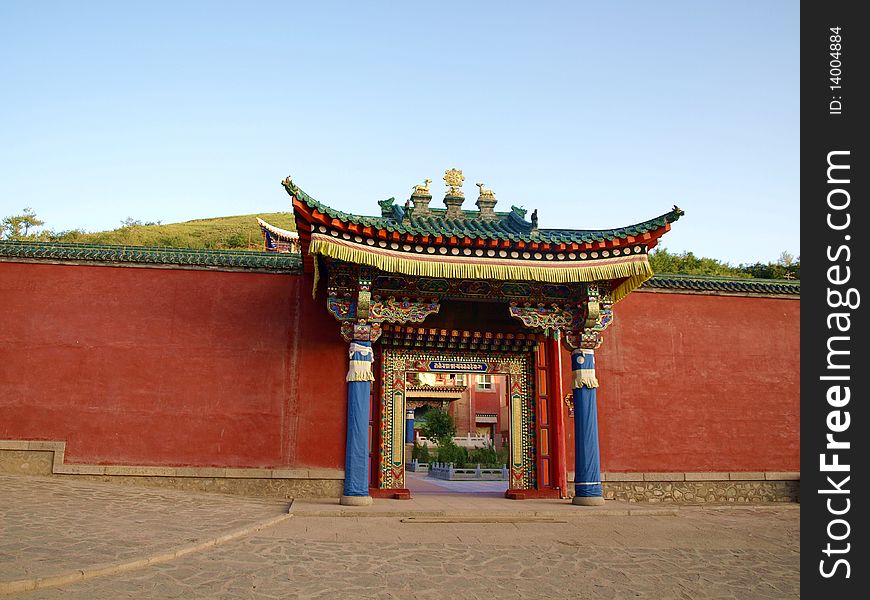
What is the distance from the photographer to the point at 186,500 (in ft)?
31.1

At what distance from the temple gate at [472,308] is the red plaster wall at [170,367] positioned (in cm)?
102

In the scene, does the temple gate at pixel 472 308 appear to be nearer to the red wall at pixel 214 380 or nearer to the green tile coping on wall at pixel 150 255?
the red wall at pixel 214 380

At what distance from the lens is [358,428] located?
980 cm

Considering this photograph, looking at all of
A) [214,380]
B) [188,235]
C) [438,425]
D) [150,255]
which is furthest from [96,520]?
[188,235]

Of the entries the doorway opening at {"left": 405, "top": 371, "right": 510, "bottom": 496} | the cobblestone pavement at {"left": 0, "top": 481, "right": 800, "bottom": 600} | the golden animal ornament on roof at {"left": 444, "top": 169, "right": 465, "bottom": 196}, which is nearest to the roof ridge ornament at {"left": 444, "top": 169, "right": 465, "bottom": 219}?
the golden animal ornament on roof at {"left": 444, "top": 169, "right": 465, "bottom": 196}

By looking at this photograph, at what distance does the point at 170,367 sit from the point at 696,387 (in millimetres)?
9561

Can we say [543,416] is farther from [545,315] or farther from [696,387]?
[696,387]

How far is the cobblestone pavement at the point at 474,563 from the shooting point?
5465 millimetres

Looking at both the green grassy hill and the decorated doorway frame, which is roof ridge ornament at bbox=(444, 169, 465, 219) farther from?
the green grassy hill

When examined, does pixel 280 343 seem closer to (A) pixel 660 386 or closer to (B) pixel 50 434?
(B) pixel 50 434

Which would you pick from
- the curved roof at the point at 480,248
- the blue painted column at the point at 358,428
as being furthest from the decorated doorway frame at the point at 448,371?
the curved roof at the point at 480,248

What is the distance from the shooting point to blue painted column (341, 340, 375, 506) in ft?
31.3

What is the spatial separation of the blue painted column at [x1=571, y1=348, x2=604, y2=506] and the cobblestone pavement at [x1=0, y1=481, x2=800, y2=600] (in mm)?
1269
